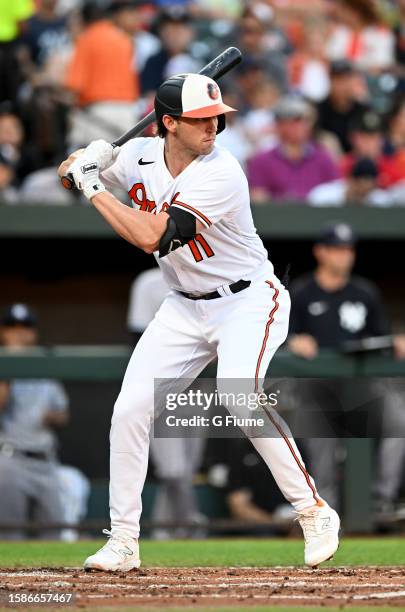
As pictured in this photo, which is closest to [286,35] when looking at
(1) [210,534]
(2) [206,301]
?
(1) [210,534]

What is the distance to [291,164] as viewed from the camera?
30.7 feet

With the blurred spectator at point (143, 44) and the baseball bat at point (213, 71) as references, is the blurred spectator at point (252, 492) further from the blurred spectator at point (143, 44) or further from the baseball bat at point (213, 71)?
the blurred spectator at point (143, 44)

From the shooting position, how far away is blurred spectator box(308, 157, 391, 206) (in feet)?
30.8

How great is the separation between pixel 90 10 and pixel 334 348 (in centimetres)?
392

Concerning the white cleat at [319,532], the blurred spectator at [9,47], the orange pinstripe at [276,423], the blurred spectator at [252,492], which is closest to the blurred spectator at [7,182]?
the blurred spectator at [9,47]

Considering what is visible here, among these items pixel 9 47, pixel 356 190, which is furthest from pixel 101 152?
pixel 9 47

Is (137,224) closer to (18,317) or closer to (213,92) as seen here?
(213,92)

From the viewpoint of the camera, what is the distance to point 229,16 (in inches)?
493

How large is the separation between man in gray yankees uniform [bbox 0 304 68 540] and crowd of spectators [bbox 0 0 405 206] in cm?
220

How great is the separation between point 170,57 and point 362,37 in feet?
8.11

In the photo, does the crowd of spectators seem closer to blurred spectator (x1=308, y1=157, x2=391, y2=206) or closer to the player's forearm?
blurred spectator (x1=308, y1=157, x2=391, y2=206)

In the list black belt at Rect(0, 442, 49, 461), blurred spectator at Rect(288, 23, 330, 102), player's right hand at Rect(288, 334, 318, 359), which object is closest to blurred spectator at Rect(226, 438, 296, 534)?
player's right hand at Rect(288, 334, 318, 359)

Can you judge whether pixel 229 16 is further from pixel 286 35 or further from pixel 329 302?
pixel 329 302

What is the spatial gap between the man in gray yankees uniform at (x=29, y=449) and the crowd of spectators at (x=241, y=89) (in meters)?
2.20
